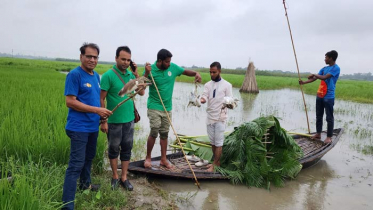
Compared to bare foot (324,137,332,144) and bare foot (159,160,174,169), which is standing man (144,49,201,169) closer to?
bare foot (159,160,174,169)

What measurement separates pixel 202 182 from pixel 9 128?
2574 mm

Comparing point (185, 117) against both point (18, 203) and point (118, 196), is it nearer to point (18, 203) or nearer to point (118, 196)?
point (118, 196)

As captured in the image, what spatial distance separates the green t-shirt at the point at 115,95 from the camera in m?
2.68

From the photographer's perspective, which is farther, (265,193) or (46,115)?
(46,115)

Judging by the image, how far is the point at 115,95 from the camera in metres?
2.76

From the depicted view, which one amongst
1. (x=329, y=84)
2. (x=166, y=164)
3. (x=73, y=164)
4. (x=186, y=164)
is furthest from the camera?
(x=329, y=84)

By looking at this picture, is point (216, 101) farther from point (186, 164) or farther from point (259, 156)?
point (186, 164)

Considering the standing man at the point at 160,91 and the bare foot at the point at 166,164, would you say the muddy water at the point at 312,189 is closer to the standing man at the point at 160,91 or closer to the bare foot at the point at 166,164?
the bare foot at the point at 166,164

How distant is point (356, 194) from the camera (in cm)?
369

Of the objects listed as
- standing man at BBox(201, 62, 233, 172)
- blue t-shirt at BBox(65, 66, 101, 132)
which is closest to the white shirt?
standing man at BBox(201, 62, 233, 172)

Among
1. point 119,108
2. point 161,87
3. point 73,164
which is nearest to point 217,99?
point 161,87

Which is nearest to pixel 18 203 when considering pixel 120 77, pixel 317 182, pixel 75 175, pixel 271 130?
pixel 75 175

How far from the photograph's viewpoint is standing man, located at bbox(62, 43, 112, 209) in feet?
7.06

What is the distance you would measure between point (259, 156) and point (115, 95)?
2.20m
